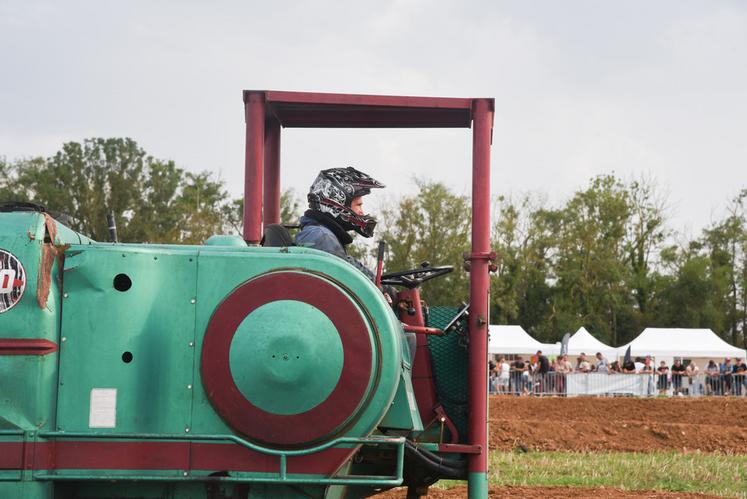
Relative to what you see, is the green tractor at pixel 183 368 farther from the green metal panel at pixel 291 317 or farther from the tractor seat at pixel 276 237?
the tractor seat at pixel 276 237

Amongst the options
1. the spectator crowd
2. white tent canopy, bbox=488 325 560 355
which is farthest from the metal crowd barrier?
white tent canopy, bbox=488 325 560 355

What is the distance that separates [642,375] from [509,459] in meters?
21.7

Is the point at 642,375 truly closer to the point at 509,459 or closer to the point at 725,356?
the point at 725,356

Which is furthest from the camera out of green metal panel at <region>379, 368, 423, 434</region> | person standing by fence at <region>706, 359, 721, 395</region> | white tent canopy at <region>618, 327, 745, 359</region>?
white tent canopy at <region>618, 327, 745, 359</region>

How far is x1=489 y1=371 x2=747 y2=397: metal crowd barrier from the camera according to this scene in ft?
118

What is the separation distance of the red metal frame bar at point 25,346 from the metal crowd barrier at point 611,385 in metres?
32.0

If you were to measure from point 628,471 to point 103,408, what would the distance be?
1048 centimetres

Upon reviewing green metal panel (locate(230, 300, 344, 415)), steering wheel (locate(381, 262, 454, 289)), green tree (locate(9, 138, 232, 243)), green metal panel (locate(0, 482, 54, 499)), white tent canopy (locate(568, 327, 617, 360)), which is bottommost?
green metal panel (locate(0, 482, 54, 499))

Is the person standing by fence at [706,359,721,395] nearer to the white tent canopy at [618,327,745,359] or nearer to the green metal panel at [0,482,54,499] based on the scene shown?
the white tent canopy at [618,327,745,359]

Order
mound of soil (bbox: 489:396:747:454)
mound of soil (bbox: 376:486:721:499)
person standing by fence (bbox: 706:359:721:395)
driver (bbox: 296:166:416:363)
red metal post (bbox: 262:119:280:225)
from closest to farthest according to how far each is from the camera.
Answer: driver (bbox: 296:166:416:363) < red metal post (bbox: 262:119:280:225) < mound of soil (bbox: 376:486:721:499) < mound of soil (bbox: 489:396:747:454) < person standing by fence (bbox: 706:359:721:395)

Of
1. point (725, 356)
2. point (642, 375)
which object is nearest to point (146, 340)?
point (642, 375)

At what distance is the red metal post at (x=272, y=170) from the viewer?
7.61 m

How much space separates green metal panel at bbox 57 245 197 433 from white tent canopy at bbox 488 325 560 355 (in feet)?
124

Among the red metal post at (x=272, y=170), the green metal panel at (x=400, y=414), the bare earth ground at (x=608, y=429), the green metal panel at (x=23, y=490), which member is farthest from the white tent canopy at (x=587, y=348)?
the green metal panel at (x=23, y=490)
